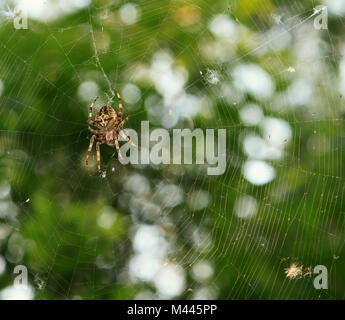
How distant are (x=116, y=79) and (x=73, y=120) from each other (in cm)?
86

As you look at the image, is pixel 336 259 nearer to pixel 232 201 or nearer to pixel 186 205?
pixel 232 201

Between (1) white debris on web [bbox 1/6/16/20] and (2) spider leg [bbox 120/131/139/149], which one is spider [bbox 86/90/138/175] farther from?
(1) white debris on web [bbox 1/6/16/20]

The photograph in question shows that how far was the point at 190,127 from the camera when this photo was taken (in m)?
6.18

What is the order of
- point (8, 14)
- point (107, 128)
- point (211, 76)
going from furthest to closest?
point (107, 128)
point (211, 76)
point (8, 14)

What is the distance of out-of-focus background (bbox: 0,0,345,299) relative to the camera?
5246 mm

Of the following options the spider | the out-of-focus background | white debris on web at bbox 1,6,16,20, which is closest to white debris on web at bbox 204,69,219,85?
the out-of-focus background

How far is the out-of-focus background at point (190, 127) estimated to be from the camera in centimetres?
525

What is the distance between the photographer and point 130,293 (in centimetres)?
507

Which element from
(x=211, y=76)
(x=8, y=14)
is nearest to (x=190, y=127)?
(x=211, y=76)

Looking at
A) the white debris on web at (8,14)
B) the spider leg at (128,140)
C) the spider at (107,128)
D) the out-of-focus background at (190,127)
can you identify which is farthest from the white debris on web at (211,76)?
the white debris on web at (8,14)

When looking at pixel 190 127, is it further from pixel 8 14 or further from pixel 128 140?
pixel 8 14

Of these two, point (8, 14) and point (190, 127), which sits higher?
point (8, 14)

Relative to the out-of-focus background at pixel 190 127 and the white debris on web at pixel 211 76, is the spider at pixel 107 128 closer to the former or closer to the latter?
the out-of-focus background at pixel 190 127

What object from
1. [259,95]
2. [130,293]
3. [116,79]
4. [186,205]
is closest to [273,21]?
[259,95]
